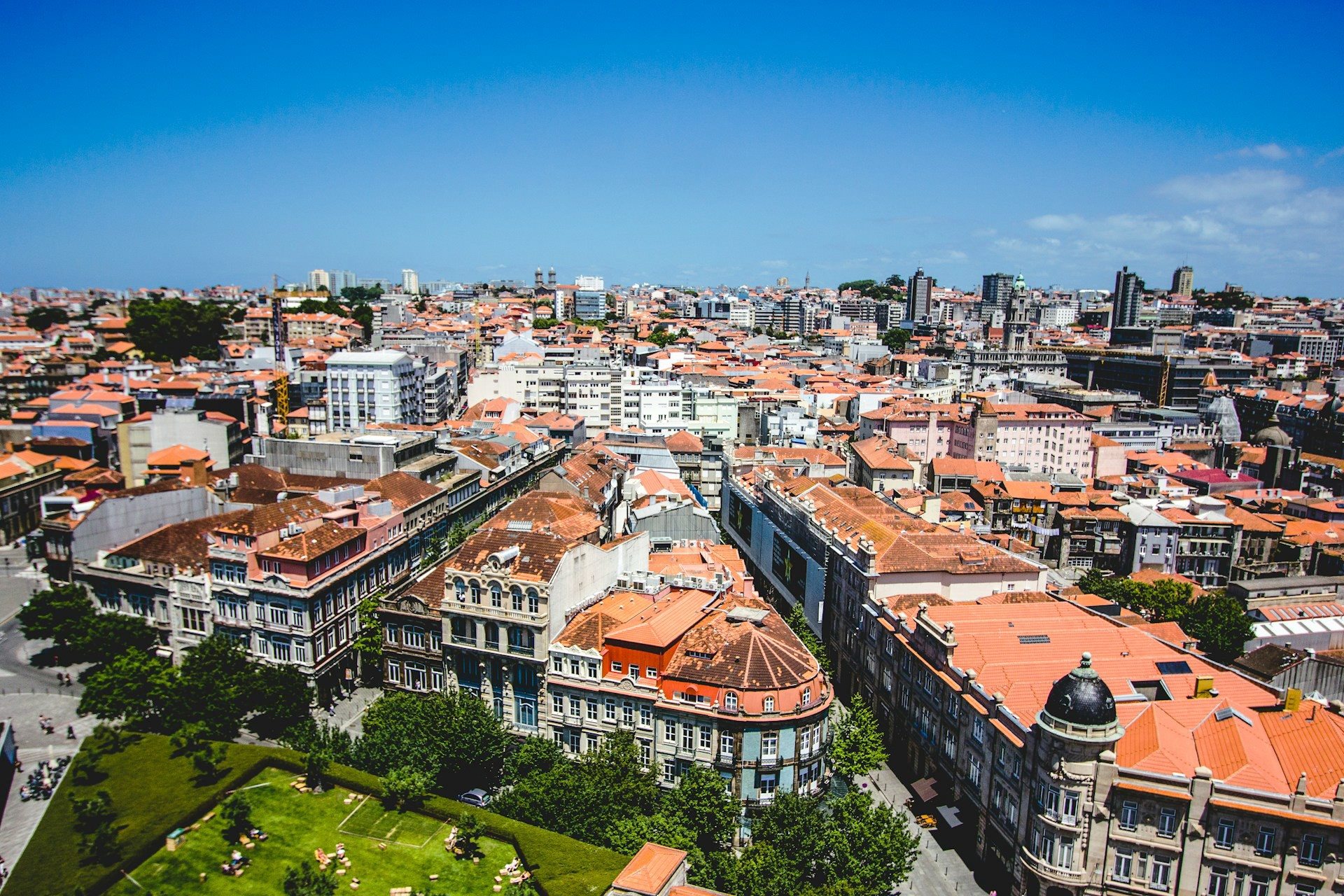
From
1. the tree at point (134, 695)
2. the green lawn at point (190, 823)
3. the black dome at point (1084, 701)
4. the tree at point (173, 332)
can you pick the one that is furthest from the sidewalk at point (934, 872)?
the tree at point (173, 332)

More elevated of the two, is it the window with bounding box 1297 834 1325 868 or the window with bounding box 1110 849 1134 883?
the window with bounding box 1297 834 1325 868

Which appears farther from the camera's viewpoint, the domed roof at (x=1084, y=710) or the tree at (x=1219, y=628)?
the tree at (x=1219, y=628)

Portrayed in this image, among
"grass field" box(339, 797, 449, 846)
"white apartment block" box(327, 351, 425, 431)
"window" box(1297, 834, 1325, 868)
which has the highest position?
"white apartment block" box(327, 351, 425, 431)

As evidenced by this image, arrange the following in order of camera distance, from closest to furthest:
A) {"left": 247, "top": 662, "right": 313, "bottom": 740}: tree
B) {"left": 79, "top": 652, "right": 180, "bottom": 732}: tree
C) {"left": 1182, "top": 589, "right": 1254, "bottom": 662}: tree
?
{"left": 247, "top": 662, "right": 313, "bottom": 740}: tree → {"left": 79, "top": 652, "right": 180, "bottom": 732}: tree → {"left": 1182, "top": 589, "right": 1254, "bottom": 662}: tree

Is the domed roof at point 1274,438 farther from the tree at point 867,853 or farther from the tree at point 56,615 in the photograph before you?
the tree at point 56,615

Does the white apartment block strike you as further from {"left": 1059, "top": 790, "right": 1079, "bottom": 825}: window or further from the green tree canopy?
A: {"left": 1059, "top": 790, "right": 1079, "bottom": 825}: window

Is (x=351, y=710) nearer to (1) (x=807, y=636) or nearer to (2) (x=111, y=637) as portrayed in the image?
(2) (x=111, y=637)

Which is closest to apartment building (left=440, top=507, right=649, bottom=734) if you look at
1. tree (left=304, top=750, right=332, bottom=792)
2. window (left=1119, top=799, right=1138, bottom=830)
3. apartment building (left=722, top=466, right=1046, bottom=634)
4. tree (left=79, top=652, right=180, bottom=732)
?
tree (left=304, top=750, right=332, bottom=792)
